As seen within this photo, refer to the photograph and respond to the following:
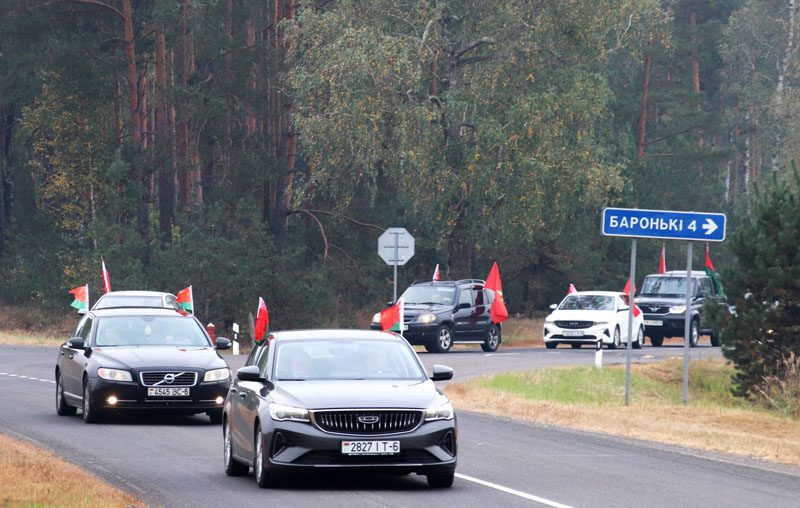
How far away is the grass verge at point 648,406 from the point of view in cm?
1917

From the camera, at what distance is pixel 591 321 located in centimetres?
4025

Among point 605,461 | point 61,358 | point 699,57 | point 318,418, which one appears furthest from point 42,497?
point 699,57

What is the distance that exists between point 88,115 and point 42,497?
163ft

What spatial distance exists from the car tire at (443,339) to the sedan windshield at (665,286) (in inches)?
330

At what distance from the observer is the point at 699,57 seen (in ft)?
254

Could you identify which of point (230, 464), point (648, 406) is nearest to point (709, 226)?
point (648, 406)

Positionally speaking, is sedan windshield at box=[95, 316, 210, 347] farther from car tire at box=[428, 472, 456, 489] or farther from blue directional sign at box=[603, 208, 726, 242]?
car tire at box=[428, 472, 456, 489]

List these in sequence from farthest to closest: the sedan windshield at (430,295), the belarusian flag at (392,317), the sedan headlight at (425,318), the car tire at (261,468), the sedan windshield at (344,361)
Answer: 1. the sedan windshield at (430,295)
2. the sedan headlight at (425,318)
3. the belarusian flag at (392,317)
4. the sedan windshield at (344,361)
5. the car tire at (261,468)

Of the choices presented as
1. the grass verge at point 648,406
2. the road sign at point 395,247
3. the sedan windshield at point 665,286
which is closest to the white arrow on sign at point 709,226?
the grass verge at point 648,406

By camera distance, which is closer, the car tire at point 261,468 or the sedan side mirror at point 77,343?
the car tire at point 261,468

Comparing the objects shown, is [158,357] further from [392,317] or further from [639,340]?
[639,340]

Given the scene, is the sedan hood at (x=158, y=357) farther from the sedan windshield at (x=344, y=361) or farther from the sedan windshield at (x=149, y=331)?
the sedan windshield at (x=344, y=361)

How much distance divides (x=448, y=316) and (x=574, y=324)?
13.7 feet

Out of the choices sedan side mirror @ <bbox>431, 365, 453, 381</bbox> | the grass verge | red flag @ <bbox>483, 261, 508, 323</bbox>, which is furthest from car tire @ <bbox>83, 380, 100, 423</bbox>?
red flag @ <bbox>483, 261, 508, 323</bbox>
